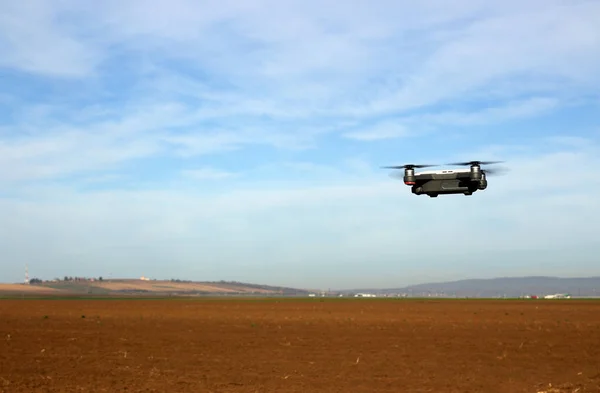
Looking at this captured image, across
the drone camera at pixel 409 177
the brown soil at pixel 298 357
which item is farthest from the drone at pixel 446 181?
the brown soil at pixel 298 357

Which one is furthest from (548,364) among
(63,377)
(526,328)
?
(63,377)

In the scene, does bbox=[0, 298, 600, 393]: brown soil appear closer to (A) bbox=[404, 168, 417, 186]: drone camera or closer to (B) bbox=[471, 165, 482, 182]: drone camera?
(A) bbox=[404, 168, 417, 186]: drone camera

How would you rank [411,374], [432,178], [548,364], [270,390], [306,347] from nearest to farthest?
[432,178], [270,390], [411,374], [548,364], [306,347]

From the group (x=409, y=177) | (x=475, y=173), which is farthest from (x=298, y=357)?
(x=475, y=173)

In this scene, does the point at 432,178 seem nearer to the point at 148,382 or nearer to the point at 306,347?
the point at 148,382

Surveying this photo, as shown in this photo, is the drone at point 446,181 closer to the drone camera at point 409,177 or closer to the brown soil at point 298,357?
the drone camera at point 409,177
